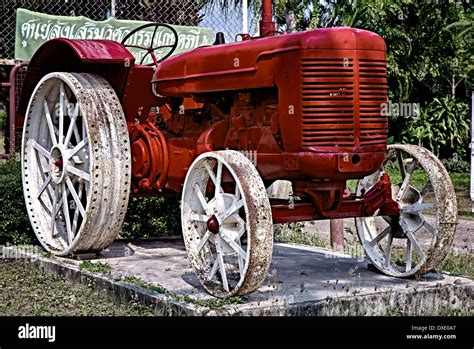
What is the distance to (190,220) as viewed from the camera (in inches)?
227

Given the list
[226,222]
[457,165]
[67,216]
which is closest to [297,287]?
[226,222]

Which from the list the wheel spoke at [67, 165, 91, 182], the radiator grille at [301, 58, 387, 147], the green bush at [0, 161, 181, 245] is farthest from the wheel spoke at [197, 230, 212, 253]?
the green bush at [0, 161, 181, 245]

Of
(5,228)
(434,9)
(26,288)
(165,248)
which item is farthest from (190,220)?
(434,9)

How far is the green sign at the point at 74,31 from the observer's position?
10172 mm

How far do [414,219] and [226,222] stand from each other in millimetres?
1715

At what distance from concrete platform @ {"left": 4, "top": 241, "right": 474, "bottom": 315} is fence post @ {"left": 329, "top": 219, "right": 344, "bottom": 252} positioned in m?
0.78

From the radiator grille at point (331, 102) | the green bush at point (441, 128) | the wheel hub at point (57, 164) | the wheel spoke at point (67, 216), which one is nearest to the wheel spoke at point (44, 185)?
the wheel hub at point (57, 164)

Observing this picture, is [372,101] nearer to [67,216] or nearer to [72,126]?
[72,126]

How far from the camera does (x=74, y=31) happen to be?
34.4 feet

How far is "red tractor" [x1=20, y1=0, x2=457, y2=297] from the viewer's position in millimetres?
5371

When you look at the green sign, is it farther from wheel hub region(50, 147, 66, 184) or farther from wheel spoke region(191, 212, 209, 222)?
wheel spoke region(191, 212, 209, 222)

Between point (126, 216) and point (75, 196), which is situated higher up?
point (75, 196)

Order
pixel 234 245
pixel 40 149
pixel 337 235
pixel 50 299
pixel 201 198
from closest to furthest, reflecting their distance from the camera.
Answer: pixel 234 245 → pixel 201 198 → pixel 50 299 → pixel 40 149 → pixel 337 235
